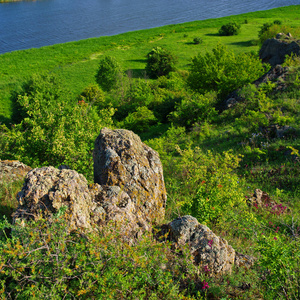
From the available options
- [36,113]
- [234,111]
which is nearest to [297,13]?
[234,111]

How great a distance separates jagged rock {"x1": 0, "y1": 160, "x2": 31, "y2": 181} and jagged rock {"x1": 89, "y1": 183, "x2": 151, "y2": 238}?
4.02m

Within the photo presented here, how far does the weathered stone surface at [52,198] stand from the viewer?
16.8 ft

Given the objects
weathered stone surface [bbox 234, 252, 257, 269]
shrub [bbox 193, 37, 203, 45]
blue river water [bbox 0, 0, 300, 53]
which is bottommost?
weathered stone surface [bbox 234, 252, 257, 269]

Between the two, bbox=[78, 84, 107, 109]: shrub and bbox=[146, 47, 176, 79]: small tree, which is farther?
bbox=[146, 47, 176, 79]: small tree

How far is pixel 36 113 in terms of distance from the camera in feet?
37.0

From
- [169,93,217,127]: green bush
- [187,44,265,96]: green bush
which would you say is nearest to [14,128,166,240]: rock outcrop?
[169,93,217,127]: green bush

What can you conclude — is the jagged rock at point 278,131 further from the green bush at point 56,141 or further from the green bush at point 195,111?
the green bush at point 56,141

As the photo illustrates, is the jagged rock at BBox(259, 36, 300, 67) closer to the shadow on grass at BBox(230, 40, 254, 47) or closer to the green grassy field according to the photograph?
the green grassy field

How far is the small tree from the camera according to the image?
50.5 meters

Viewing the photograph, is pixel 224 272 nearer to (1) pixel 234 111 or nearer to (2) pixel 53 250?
(2) pixel 53 250

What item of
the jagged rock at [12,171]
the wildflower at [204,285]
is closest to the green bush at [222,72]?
the jagged rock at [12,171]

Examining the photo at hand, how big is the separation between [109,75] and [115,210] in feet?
129

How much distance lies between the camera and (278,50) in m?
29.0

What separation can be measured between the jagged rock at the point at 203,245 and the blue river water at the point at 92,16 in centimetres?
7477
